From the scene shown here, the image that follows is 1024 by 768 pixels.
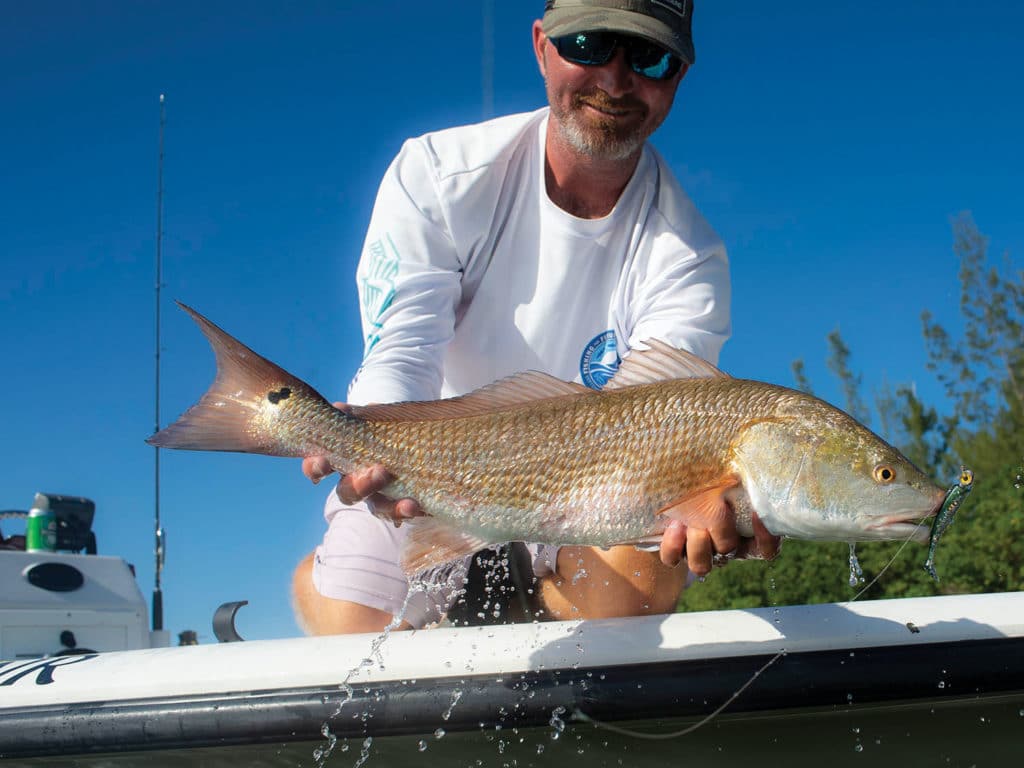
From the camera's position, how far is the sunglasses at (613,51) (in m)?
3.60

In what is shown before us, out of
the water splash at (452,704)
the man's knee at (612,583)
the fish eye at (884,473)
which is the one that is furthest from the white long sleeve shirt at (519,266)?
the fish eye at (884,473)

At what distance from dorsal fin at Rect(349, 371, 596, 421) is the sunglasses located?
1.40 m

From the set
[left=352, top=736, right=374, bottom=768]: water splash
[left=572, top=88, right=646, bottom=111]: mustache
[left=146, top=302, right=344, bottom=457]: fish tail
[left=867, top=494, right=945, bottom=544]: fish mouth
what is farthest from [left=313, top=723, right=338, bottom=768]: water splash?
[left=572, top=88, right=646, bottom=111]: mustache

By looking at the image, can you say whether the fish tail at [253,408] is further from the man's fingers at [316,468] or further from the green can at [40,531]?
the green can at [40,531]

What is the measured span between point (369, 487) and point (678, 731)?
118 cm

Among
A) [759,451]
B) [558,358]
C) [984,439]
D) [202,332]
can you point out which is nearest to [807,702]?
[759,451]

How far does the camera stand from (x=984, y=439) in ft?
53.2

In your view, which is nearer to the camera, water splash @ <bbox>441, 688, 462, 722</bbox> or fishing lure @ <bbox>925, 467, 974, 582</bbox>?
fishing lure @ <bbox>925, 467, 974, 582</bbox>

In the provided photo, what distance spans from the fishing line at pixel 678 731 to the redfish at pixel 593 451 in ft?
1.86

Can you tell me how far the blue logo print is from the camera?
12.3ft

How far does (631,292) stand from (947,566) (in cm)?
591

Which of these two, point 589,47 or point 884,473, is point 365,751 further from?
point 589,47

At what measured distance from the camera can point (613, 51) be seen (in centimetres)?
362

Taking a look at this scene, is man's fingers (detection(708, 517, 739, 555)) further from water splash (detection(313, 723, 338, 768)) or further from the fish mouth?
water splash (detection(313, 723, 338, 768))
